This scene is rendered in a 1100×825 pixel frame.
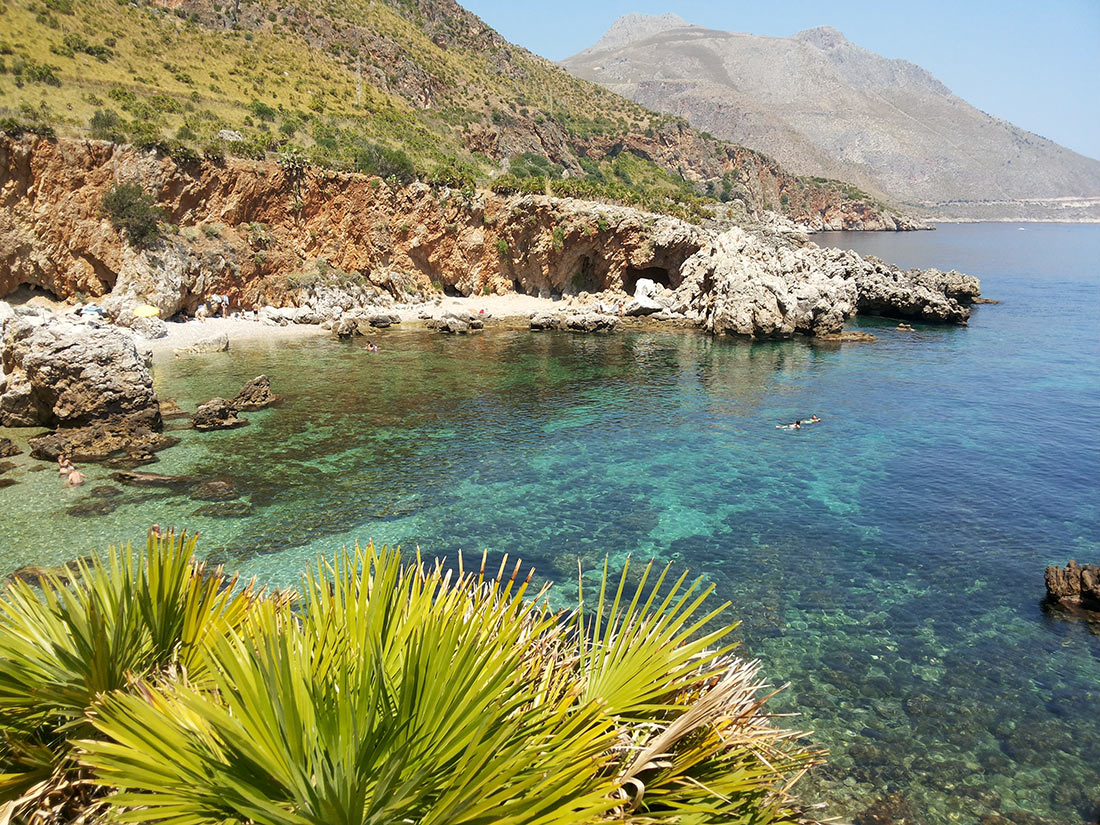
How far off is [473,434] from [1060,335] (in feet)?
143

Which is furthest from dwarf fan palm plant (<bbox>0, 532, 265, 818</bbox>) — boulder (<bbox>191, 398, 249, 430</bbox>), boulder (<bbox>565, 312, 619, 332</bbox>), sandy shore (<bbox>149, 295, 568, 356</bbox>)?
boulder (<bbox>565, 312, 619, 332</bbox>)

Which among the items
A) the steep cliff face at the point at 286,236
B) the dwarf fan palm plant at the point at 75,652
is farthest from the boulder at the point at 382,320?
the dwarf fan palm plant at the point at 75,652

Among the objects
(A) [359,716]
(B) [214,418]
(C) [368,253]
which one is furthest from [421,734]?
(C) [368,253]

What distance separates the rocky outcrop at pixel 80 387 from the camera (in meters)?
22.3

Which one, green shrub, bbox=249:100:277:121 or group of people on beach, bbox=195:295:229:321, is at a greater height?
green shrub, bbox=249:100:277:121

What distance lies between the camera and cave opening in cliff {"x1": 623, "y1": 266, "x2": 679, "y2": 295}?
55.9 meters

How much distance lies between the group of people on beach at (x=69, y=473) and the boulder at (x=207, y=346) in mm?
17597

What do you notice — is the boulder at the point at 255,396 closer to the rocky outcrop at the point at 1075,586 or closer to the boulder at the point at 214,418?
the boulder at the point at 214,418

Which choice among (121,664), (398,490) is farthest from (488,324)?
(121,664)

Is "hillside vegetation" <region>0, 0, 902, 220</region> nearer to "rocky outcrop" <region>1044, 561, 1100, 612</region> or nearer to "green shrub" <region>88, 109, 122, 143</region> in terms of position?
"green shrub" <region>88, 109, 122, 143</region>

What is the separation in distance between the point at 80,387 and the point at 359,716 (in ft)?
80.3

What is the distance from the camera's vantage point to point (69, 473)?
19.2m

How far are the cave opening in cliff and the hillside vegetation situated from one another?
620 cm

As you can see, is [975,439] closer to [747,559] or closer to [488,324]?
[747,559]
